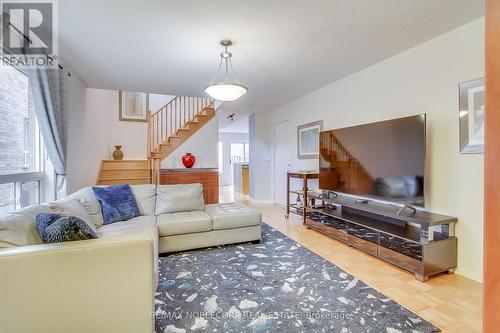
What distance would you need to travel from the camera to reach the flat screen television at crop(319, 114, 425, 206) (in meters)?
2.50

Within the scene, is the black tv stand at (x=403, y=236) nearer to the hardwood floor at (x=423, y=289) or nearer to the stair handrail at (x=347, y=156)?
the hardwood floor at (x=423, y=289)

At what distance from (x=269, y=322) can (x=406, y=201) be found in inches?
75.4

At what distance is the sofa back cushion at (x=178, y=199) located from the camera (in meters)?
3.16

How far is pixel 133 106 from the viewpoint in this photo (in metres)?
6.23

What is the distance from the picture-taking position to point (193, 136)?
19.9ft

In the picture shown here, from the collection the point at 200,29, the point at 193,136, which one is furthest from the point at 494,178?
the point at 193,136

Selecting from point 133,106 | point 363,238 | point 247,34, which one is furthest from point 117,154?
point 363,238

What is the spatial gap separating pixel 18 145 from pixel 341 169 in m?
3.73

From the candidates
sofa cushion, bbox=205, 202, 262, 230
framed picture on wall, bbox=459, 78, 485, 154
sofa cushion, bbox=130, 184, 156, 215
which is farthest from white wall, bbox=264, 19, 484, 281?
sofa cushion, bbox=130, 184, 156, 215

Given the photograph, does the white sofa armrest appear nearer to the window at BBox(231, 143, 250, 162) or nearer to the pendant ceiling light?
the pendant ceiling light

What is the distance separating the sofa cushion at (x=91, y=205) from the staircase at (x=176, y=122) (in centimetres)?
281

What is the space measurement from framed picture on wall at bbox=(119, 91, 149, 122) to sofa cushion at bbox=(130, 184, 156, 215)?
3.57m

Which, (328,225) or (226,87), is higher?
(226,87)

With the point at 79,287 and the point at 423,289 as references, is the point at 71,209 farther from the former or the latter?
the point at 423,289
